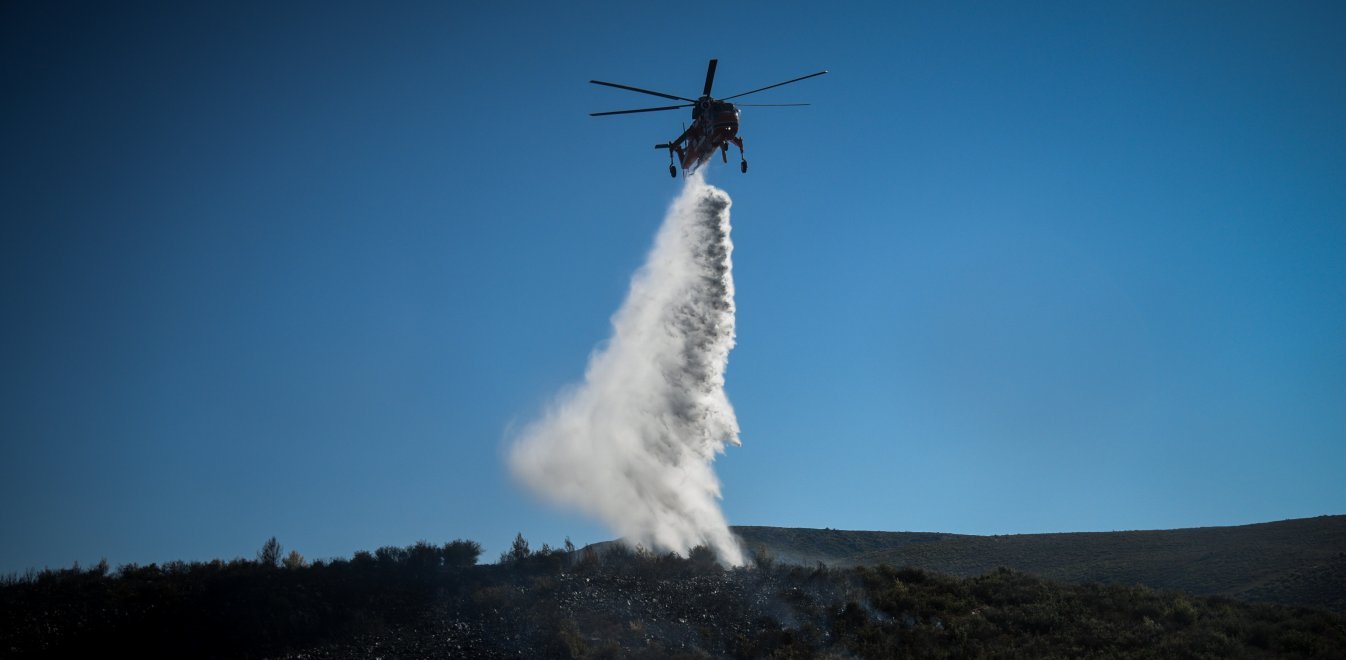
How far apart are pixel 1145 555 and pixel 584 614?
32218 mm

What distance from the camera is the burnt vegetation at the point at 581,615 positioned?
24.5m

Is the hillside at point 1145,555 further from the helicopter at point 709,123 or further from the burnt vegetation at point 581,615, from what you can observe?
the helicopter at point 709,123

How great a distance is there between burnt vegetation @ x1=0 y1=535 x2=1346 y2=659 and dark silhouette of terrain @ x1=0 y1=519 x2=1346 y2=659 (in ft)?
0.24

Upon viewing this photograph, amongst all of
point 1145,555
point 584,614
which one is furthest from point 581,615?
point 1145,555

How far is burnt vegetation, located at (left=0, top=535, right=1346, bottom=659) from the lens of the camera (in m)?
24.5

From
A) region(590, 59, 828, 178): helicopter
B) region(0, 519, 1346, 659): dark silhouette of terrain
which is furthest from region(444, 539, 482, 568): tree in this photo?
region(590, 59, 828, 178): helicopter

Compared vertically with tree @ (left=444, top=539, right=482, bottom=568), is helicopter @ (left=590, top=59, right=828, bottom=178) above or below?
above

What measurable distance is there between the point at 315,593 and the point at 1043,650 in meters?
22.8

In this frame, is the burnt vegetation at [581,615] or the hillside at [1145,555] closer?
the burnt vegetation at [581,615]

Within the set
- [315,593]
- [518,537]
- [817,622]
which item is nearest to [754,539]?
[518,537]

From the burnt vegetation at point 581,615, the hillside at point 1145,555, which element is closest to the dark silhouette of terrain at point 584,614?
the burnt vegetation at point 581,615

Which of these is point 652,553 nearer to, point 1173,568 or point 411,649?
point 411,649

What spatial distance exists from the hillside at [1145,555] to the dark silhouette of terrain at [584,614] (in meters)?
5.56

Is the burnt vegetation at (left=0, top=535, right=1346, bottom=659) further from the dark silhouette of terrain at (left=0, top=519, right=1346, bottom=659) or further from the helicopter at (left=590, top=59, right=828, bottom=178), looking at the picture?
the helicopter at (left=590, top=59, right=828, bottom=178)
